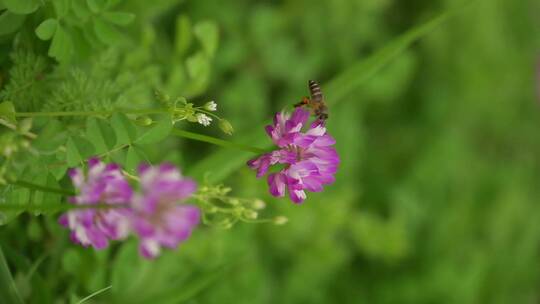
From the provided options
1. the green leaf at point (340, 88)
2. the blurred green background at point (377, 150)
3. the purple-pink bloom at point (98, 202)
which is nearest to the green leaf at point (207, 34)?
the blurred green background at point (377, 150)

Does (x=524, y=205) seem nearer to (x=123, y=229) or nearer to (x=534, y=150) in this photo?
(x=534, y=150)

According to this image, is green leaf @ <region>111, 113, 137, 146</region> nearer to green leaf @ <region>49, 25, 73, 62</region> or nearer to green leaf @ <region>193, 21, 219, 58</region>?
green leaf @ <region>49, 25, 73, 62</region>

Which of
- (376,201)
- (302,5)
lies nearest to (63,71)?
(302,5)

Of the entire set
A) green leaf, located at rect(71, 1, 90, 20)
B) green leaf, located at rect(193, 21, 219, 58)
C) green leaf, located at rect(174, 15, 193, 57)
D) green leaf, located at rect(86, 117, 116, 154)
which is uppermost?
green leaf, located at rect(174, 15, 193, 57)

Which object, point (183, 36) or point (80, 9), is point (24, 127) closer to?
point (80, 9)

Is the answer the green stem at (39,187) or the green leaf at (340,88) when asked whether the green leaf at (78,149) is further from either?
the green leaf at (340,88)

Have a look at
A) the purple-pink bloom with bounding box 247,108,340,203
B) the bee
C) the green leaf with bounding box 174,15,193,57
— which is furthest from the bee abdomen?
the green leaf with bounding box 174,15,193,57
